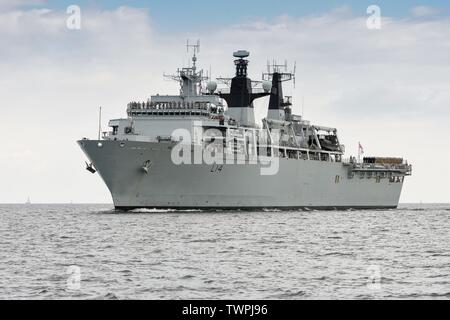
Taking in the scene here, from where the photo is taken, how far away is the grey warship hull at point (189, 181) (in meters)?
55.8

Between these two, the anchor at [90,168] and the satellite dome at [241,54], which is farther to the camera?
the satellite dome at [241,54]

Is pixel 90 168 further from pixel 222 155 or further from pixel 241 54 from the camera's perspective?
pixel 241 54

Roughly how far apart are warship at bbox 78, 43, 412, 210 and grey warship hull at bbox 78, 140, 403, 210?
0.07 m

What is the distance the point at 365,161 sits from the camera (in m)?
87.2

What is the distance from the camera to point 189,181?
57906 millimetres

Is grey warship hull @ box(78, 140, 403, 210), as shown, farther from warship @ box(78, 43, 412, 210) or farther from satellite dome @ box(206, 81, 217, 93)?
satellite dome @ box(206, 81, 217, 93)

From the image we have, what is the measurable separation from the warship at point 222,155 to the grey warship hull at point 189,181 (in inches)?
2.8

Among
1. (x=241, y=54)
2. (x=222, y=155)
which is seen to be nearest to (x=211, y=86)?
(x=241, y=54)

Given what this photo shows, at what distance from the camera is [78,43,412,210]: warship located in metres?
56.5

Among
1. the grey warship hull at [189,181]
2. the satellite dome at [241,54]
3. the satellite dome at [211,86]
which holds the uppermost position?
the satellite dome at [241,54]

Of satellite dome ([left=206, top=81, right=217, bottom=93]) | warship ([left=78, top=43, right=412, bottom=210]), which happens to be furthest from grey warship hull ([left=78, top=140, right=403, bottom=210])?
satellite dome ([left=206, top=81, right=217, bottom=93])

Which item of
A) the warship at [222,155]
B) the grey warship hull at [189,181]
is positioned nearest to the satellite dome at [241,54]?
the warship at [222,155]

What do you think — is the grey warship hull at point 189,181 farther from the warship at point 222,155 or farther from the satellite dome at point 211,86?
the satellite dome at point 211,86

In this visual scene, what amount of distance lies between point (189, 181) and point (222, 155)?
3.68 meters
